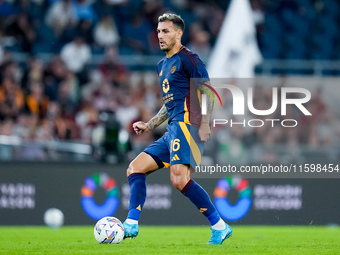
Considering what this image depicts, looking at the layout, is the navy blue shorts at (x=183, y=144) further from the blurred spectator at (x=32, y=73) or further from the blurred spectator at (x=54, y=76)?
the blurred spectator at (x=32, y=73)

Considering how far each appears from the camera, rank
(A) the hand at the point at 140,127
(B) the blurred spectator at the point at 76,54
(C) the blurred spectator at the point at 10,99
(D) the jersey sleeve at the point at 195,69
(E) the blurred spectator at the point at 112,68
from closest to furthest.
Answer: (D) the jersey sleeve at the point at 195,69 → (A) the hand at the point at 140,127 → (C) the blurred spectator at the point at 10,99 → (E) the blurred spectator at the point at 112,68 → (B) the blurred spectator at the point at 76,54

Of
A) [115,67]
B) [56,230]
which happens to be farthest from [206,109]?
[115,67]

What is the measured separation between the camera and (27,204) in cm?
1080

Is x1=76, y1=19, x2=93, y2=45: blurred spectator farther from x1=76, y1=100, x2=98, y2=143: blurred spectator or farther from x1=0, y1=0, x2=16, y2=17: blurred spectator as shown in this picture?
x1=76, y1=100, x2=98, y2=143: blurred spectator

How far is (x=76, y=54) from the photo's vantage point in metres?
13.9

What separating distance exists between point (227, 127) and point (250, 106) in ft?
2.60

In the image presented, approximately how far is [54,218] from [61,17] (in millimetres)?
5306

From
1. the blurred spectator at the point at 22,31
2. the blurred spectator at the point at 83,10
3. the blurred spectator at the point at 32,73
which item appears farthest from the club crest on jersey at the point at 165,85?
the blurred spectator at the point at 83,10

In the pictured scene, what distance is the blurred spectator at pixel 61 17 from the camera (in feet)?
47.0

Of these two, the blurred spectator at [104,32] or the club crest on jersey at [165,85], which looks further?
the blurred spectator at [104,32]

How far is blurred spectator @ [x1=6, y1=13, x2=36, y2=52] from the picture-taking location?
1393 centimetres

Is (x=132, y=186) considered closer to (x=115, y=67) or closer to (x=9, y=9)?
(x=115, y=67)

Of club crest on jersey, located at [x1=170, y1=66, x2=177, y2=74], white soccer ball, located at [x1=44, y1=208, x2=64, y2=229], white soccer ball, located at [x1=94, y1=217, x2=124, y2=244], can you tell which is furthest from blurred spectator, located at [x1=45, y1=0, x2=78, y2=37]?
white soccer ball, located at [x1=94, y1=217, x2=124, y2=244]

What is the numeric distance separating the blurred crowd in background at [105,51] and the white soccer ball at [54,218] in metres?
1.18
